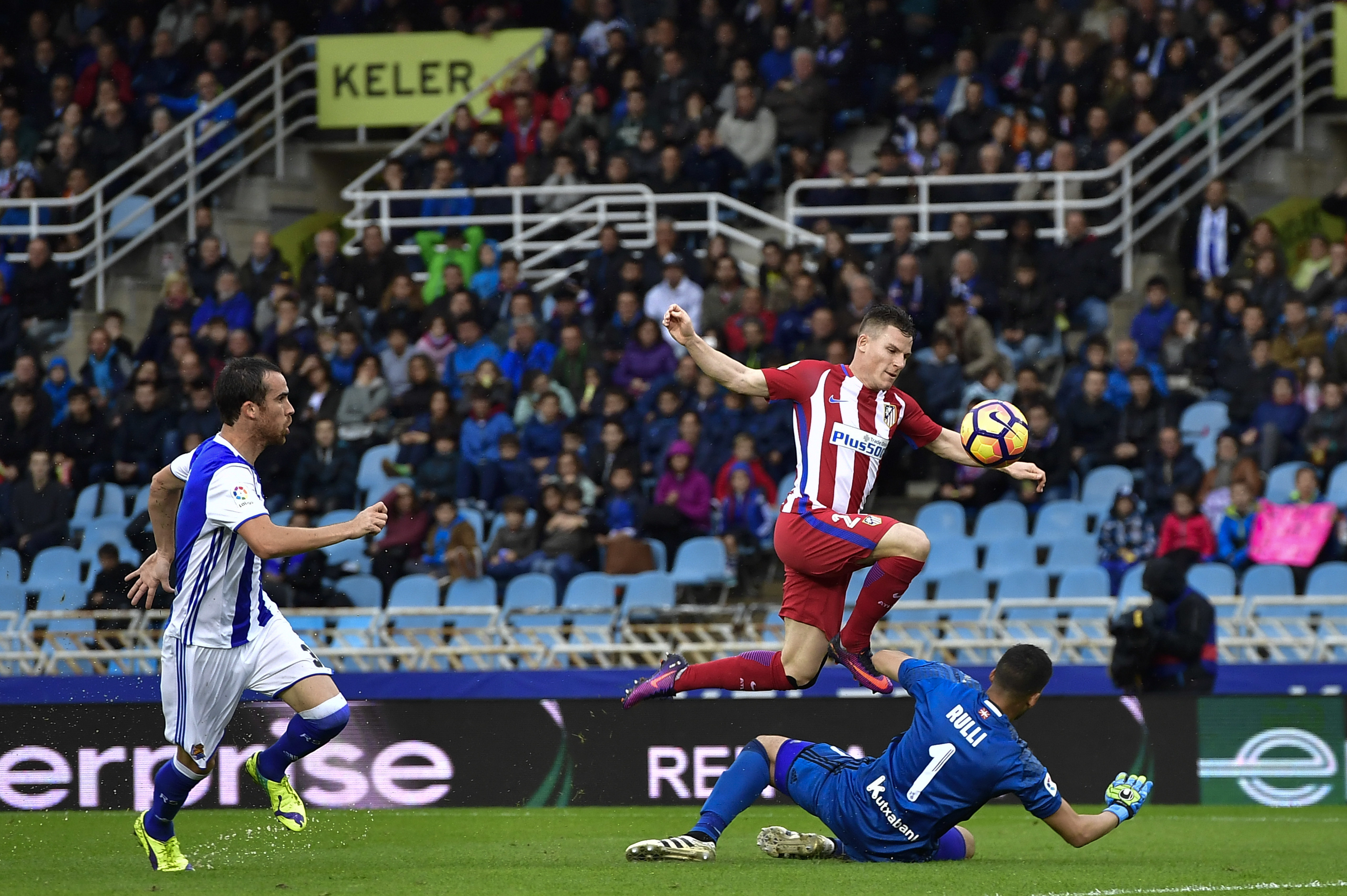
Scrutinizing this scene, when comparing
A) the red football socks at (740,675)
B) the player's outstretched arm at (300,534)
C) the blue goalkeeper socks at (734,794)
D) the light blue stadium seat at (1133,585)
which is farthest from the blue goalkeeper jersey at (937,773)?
the light blue stadium seat at (1133,585)

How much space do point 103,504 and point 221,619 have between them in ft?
33.1

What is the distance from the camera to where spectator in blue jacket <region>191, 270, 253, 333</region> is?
1909 centimetres

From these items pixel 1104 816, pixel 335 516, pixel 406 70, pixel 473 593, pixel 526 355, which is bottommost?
pixel 1104 816

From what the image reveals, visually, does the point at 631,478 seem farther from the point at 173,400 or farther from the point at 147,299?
the point at 147,299

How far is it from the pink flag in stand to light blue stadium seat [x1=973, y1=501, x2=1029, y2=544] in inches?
72.3

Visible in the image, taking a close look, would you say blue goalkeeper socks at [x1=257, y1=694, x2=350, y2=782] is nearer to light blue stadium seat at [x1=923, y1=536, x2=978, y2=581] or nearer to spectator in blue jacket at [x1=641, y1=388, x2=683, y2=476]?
light blue stadium seat at [x1=923, y1=536, x2=978, y2=581]

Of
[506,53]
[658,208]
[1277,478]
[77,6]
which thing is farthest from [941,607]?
[77,6]

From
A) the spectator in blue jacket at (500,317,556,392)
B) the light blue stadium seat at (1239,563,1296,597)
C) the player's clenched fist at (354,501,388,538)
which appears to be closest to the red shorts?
the player's clenched fist at (354,501,388,538)

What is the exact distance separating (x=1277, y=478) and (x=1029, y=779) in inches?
333

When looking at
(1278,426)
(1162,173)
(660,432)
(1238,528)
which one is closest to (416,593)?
(660,432)

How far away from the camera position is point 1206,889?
280 inches

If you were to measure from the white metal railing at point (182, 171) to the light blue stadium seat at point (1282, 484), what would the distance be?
11718mm

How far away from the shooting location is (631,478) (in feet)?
52.7

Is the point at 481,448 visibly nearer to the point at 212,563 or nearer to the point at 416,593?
the point at 416,593
